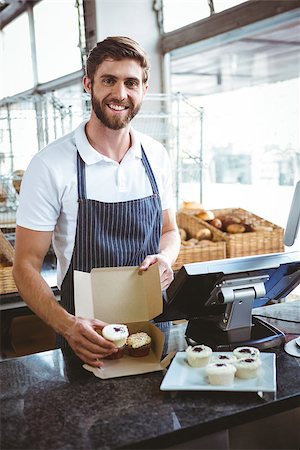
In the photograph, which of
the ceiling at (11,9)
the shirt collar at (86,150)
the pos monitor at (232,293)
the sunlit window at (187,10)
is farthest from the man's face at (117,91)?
the ceiling at (11,9)

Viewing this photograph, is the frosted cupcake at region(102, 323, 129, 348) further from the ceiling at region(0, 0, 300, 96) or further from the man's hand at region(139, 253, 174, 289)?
the ceiling at region(0, 0, 300, 96)

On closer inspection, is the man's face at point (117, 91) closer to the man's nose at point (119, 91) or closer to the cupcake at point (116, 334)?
the man's nose at point (119, 91)

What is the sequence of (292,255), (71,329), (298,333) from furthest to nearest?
(298,333)
(292,255)
(71,329)

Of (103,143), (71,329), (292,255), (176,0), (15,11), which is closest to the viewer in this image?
(71,329)

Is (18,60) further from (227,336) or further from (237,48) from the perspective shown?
(227,336)

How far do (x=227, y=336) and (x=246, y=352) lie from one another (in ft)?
0.53

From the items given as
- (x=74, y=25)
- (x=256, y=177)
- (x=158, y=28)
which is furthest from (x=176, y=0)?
(x=256, y=177)

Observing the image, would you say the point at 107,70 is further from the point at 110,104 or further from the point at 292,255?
the point at 292,255

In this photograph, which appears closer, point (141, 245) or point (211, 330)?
point (211, 330)

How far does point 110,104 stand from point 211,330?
0.81m

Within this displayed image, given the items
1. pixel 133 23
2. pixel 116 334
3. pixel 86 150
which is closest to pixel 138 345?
pixel 116 334

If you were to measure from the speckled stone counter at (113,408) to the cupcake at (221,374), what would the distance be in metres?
0.03

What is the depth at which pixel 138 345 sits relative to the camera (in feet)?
5.23

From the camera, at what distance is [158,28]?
157 inches
